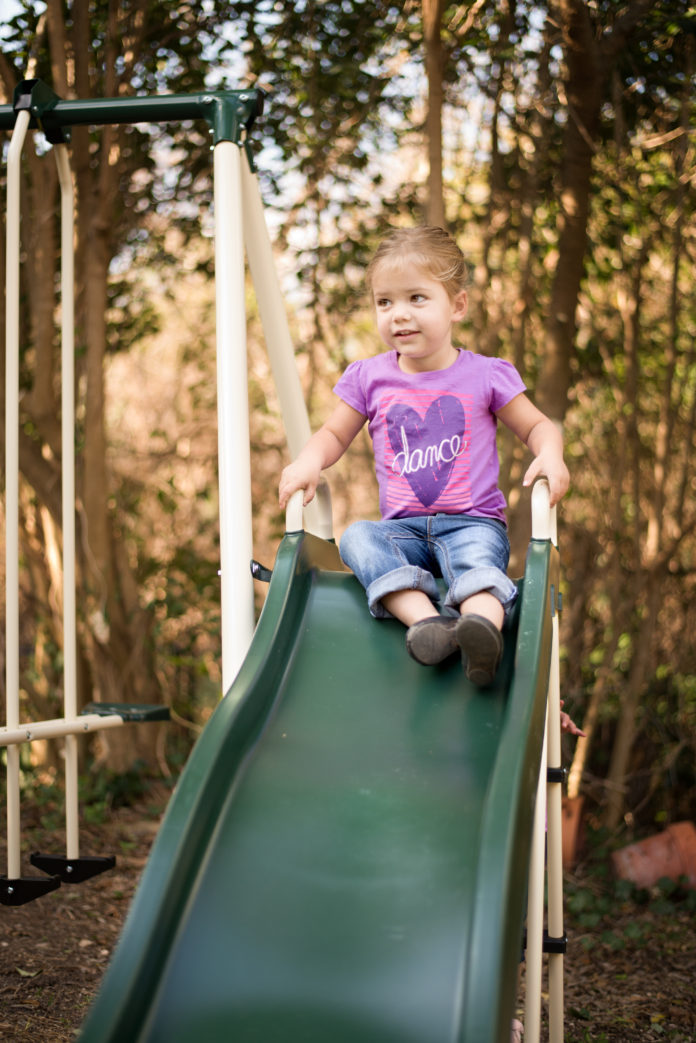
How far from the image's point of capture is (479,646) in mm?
1925

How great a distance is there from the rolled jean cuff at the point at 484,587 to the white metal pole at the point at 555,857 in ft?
0.53

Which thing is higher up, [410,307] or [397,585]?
[410,307]

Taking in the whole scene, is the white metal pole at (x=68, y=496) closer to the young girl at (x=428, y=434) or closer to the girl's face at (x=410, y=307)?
the young girl at (x=428, y=434)

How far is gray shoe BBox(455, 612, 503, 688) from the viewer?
6.30 ft

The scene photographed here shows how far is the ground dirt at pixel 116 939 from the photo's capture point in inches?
108

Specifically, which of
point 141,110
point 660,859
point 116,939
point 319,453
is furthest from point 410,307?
point 660,859

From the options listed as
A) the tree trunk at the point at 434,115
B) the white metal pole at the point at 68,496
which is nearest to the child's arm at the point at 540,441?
the white metal pole at the point at 68,496

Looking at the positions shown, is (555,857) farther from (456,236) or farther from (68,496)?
(456,236)

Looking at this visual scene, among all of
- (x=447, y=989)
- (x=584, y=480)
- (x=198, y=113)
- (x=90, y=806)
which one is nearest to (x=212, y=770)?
(x=447, y=989)

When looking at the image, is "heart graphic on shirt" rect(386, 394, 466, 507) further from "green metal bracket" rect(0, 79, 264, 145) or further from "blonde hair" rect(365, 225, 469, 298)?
"green metal bracket" rect(0, 79, 264, 145)

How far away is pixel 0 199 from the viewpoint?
445 cm

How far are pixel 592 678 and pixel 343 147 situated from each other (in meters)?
2.94

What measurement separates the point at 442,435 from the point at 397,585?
1.48 ft

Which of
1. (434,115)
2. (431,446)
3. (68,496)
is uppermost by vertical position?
(434,115)
